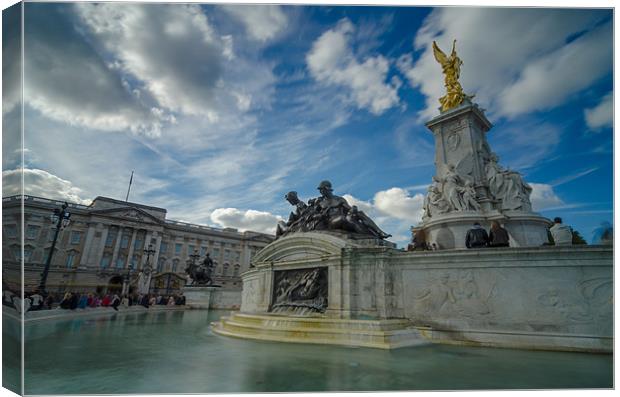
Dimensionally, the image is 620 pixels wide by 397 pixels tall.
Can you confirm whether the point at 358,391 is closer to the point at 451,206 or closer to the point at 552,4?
the point at 552,4

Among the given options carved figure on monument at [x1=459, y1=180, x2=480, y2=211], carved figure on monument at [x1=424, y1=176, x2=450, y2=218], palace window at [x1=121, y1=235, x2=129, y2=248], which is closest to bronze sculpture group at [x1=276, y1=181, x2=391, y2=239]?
carved figure on monument at [x1=424, y1=176, x2=450, y2=218]

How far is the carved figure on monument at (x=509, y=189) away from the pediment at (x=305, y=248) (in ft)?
19.3

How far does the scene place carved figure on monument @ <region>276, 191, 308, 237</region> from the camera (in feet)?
→ 40.1

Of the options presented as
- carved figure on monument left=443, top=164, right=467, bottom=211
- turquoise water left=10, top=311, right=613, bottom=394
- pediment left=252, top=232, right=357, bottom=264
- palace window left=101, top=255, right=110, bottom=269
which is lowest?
turquoise water left=10, top=311, right=613, bottom=394

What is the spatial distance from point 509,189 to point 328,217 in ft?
20.1

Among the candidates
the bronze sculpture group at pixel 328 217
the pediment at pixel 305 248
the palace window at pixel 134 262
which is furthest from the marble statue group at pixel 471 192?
the palace window at pixel 134 262

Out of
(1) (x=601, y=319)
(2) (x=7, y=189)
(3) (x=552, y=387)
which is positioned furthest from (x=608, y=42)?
(2) (x=7, y=189)

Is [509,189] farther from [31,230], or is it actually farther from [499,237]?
[31,230]

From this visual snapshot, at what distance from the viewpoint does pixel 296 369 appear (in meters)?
4.54

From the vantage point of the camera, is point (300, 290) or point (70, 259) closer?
point (300, 290)

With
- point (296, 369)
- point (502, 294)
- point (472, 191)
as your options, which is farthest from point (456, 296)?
point (472, 191)

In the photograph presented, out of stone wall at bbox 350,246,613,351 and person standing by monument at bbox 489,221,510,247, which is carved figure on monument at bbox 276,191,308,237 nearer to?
stone wall at bbox 350,246,613,351

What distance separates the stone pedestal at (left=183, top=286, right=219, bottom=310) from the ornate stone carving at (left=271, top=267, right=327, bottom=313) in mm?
16074

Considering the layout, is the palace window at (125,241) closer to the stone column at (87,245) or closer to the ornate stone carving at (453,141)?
the stone column at (87,245)
